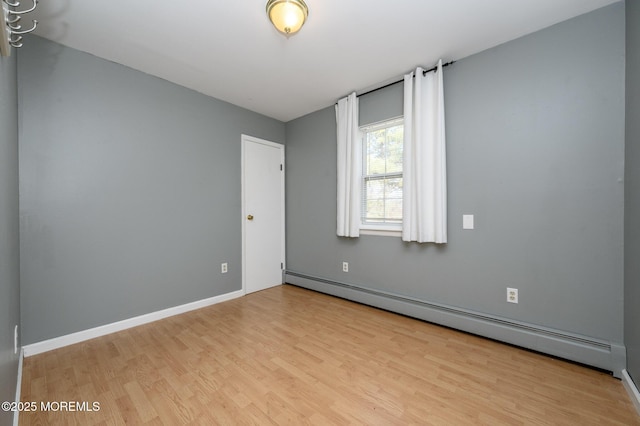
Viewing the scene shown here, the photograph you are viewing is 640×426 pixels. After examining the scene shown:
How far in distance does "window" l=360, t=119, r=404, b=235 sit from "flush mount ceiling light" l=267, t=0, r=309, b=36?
1580 millimetres

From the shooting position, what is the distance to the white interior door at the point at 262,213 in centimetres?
353

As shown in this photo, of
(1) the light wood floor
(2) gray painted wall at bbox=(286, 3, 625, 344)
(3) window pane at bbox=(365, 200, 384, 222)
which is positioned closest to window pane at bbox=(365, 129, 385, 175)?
(3) window pane at bbox=(365, 200, 384, 222)

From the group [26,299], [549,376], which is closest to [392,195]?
[549,376]

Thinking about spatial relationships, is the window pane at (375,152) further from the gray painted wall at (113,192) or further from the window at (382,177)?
the gray painted wall at (113,192)

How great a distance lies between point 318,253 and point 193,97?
2.54 m

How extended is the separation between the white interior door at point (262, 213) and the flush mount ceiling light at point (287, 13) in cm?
197

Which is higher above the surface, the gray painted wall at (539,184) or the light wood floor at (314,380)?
the gray painted wall at (539,184)

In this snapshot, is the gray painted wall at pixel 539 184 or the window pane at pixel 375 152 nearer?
the gray painted wall at pixel 539 184

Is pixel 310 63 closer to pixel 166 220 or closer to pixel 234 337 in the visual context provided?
pixel 166 220

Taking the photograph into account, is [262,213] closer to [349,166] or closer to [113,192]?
[349,166]

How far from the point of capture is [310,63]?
2.49 metres

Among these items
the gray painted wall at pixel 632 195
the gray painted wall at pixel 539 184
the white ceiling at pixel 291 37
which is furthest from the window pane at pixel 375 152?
the gray painted wall at pixel 632 195

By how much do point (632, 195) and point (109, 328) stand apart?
4.23 metres

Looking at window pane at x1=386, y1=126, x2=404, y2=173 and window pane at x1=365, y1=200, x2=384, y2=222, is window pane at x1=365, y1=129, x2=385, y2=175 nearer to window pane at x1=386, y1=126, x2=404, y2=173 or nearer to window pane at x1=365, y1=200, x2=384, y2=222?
window pane at x1=386, y1=126, x2=404, y2=173
